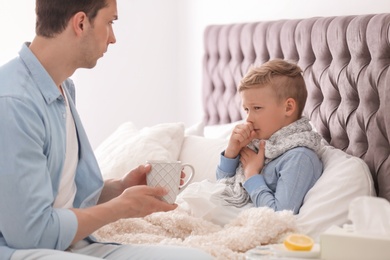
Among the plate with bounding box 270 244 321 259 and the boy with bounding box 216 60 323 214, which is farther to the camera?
the boy with bounding box 216 60 323 214

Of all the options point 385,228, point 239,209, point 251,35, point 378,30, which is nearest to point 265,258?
point 385,228

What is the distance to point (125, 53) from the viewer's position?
514 centimetres

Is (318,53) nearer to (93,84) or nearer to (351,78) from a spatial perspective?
(351,78)

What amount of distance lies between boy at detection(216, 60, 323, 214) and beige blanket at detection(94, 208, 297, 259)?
197mm

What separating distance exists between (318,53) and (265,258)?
140cm

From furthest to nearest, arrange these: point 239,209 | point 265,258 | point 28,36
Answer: point 28,36 < point 239,209 < point 265,258

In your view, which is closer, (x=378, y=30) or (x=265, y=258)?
(x=265, y=258)

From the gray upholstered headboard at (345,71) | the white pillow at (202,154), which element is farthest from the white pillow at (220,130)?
the gray upholstered headboard at (345,71)

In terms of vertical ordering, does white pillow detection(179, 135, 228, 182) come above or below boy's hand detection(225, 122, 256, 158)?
below

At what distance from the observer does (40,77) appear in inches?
81.7

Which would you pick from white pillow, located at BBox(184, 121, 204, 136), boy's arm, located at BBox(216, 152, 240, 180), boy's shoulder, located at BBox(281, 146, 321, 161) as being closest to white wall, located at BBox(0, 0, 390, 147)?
white pillow, located at BBox(184, 121, 204, 136)

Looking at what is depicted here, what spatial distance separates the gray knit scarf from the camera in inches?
104

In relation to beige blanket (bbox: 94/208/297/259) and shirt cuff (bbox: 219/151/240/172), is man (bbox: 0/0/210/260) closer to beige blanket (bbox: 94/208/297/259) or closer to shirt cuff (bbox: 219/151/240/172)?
beige blanket (bbox: 94/208/297/259)

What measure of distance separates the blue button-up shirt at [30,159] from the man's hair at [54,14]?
78 millimetres
